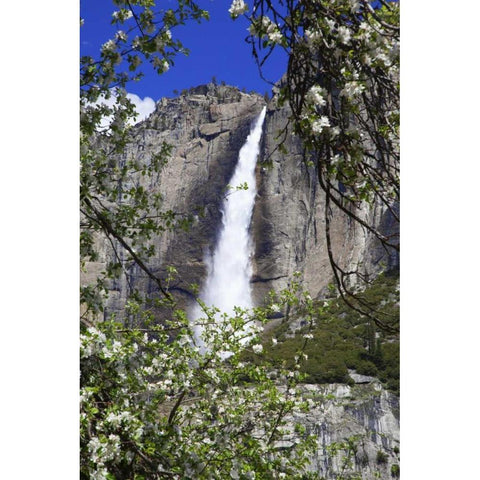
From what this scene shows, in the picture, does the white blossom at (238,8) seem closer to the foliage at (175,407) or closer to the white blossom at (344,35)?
the white blossom at (344,35)

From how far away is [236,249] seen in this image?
13.3 m

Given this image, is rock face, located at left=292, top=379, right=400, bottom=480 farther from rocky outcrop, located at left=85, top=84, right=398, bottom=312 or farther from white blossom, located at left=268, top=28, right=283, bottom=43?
rocky outcrop, located at left=85, top=84, right=398, bottom=312

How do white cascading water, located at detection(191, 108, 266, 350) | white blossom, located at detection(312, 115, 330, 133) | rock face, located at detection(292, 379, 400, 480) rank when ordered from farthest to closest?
white cascading water, located at detection(191, 108, 266, 350)
rock face, located at detection(292, 379, 400, 480)
white blossom, located at detection(312, 115, 330, 133)

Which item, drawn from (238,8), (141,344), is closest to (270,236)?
(141,344)

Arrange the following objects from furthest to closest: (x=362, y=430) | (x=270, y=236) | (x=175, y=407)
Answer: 1. (x=270, y=236)
2. (x=362, y=430)
3. (x=175, y=407)

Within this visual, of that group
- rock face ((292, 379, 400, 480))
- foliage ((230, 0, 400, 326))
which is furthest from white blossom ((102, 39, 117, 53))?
rock face ((292, 379, 400, 480))

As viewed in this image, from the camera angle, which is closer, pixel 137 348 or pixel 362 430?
pixel 137 348

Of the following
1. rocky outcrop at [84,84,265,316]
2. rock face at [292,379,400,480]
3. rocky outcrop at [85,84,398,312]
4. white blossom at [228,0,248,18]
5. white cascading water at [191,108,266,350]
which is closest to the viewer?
white blossom at [228,0,248,18]

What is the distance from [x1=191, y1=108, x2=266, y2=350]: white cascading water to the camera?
11.0 m

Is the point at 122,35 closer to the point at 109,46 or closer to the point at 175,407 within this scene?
the point at 109,46

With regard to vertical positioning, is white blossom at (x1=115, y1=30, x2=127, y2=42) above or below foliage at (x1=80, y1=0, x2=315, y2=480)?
above

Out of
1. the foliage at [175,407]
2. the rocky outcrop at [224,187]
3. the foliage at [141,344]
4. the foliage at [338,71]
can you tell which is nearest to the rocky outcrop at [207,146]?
the rocky outcrop at [224,187]

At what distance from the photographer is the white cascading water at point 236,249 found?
11047 mm
